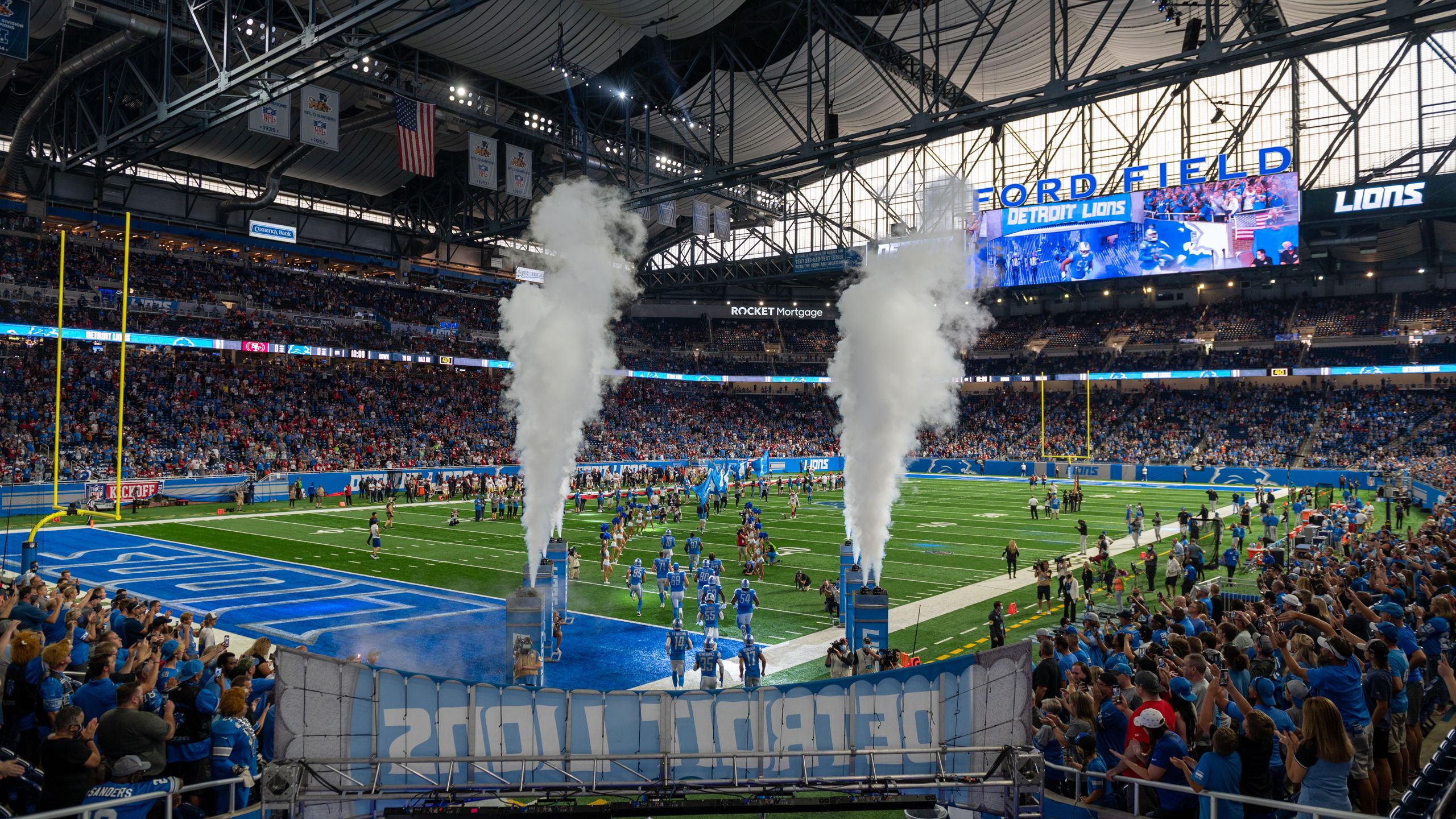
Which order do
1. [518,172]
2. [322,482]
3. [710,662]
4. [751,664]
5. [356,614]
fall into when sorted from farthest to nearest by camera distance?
[322,482] < [518,172] < [356,614] < [710,662] < [751,664]

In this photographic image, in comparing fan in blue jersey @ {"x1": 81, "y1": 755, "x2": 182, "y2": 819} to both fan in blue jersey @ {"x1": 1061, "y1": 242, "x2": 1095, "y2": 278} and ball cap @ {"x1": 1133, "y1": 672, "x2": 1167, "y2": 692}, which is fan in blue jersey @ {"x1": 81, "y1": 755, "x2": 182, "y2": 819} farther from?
fan in blue jersey @ {"x1": 1061, "y1": 242, "x2": 1095, "y2": 278}

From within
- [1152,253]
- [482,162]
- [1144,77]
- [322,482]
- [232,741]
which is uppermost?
[482,162]

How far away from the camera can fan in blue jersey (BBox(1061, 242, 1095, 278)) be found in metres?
46.8

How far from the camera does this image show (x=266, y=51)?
20.2 meters

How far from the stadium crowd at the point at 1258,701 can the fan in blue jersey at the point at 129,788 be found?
19.5 ft

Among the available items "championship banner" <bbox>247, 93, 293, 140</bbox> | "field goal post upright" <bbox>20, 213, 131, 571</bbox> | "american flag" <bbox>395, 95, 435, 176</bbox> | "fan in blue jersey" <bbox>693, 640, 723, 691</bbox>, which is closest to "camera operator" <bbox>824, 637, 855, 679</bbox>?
"fan in blue jersey" <bbox>693, 640, 723, 691</bbox>

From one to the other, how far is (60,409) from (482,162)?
63.9 ft

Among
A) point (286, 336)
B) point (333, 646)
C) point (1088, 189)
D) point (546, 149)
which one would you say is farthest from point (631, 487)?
point (333, 646)

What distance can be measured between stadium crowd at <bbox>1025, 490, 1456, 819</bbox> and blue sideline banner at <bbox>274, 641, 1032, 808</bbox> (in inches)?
27.8

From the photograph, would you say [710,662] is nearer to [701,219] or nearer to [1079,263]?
[701,219]

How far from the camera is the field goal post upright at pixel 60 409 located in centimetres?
2100

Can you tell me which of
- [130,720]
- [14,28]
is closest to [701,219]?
[14,28]

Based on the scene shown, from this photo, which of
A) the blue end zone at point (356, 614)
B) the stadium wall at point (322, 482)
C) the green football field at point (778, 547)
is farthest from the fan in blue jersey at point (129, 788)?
the stadium wall at point (322, 482)

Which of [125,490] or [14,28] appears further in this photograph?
[125,490]
